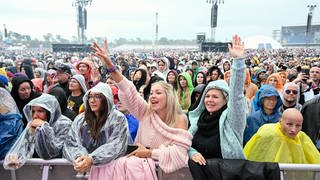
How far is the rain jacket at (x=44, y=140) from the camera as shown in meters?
2.39

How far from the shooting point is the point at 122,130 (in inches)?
95.7

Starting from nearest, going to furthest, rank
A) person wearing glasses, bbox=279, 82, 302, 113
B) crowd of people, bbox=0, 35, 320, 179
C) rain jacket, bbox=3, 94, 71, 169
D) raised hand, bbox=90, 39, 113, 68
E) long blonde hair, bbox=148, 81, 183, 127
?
crowd of people, bbox=0, 35, 320, 179 < rain jacket, bbox=3, 94, 71, 169 < long blonde hair, bbox=148, 81, 183, 127 < raised hand, bbox=90, 39, 113, 68 < person wearing glasses, bbox=279, 82, 302, 113

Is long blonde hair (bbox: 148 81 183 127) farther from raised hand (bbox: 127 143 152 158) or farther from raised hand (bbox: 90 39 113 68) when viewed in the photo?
raised hand (bbox: 90 39 113 68)

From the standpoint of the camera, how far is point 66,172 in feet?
8.06

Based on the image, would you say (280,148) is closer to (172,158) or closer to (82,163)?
(172,158)

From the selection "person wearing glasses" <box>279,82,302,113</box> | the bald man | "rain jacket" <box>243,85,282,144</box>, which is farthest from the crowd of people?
"person wearing glasses" <box>279,82,302,113</box>

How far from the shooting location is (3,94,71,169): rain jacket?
2394 millimetres

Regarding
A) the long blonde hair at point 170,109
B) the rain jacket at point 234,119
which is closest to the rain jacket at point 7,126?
the long blonde hair at point 170,109

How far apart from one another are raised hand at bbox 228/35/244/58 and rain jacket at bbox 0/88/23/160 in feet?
6.78

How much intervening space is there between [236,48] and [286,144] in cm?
97

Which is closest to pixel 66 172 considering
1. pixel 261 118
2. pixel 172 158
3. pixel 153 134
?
pixel 153 134

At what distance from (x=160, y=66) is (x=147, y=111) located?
19.6 ft

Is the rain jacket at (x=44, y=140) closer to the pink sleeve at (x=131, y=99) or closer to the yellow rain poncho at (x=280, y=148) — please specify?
the pink sleeve at (x=131, y=99)

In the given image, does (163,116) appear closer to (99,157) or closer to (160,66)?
(99,157)
